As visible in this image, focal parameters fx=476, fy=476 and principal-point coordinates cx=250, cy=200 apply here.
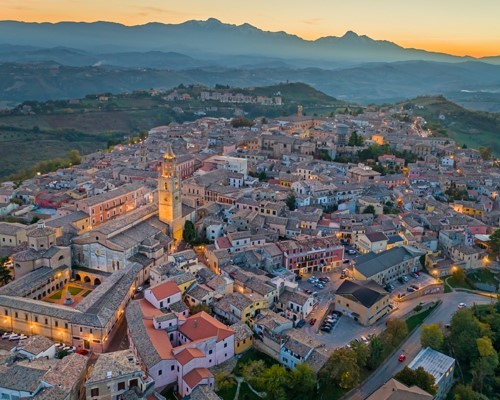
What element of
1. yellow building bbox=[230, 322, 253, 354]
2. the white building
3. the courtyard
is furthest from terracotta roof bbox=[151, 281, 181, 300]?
the white building

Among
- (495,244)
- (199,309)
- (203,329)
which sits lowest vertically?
(199,309)

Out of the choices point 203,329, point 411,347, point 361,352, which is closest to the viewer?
point 203,329

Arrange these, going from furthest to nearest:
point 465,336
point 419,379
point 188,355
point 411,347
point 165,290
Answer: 1. point 411,347
2. point 465,336
3. point 165,290
4. point 419,379
5. point 188,355

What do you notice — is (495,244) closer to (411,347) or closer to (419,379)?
(411,347)

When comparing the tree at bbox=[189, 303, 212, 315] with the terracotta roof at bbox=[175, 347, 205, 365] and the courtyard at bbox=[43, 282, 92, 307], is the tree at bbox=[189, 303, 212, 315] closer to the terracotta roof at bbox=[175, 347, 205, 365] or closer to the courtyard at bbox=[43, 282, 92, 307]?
the terracotta roof at bbox=[175, 347, 205, 365]

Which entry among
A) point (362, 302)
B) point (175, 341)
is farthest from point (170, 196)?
point (362, 302)

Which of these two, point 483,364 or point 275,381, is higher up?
point 275,381

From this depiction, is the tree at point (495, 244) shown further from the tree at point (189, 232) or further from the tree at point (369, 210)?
the tree at point (189, 232)

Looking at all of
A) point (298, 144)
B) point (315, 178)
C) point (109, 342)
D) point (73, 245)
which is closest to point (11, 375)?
point (109, 342)
